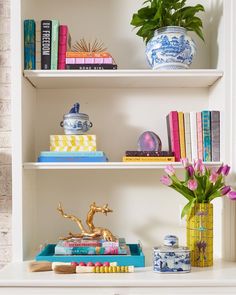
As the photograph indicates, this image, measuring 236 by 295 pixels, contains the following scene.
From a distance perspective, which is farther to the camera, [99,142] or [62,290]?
[99,142]

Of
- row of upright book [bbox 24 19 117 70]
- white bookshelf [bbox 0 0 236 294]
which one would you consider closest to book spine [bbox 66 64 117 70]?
row of upright book [bbox 24 19 117 70]

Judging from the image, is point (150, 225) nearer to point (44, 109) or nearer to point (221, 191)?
point (221, 191)

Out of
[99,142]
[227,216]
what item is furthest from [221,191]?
[99,142]

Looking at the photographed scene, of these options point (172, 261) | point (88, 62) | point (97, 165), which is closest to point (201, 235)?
point (172, 261)

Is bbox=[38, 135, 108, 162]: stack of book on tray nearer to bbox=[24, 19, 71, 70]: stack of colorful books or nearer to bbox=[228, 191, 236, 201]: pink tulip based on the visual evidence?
bbox=[24, 19, 71, 70]: stack of colorful books

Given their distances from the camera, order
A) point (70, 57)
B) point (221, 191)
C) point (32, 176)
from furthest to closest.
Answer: point (32, 176) → point (70, 57) → point (221, 191)

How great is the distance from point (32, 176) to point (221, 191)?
2.75ft

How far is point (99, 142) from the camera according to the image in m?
2.15

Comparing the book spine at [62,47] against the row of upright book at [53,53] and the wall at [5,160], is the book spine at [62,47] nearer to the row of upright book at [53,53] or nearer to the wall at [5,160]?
the row of upright book at [53,53]

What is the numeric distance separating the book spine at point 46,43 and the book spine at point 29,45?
0.04m

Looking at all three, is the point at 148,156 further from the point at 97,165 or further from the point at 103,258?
the point at 103,258

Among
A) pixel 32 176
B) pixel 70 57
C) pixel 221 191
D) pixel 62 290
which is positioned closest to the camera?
pixel 62 290

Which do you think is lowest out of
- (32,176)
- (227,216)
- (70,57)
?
(227,216)

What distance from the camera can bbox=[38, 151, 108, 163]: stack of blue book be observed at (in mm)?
1905
